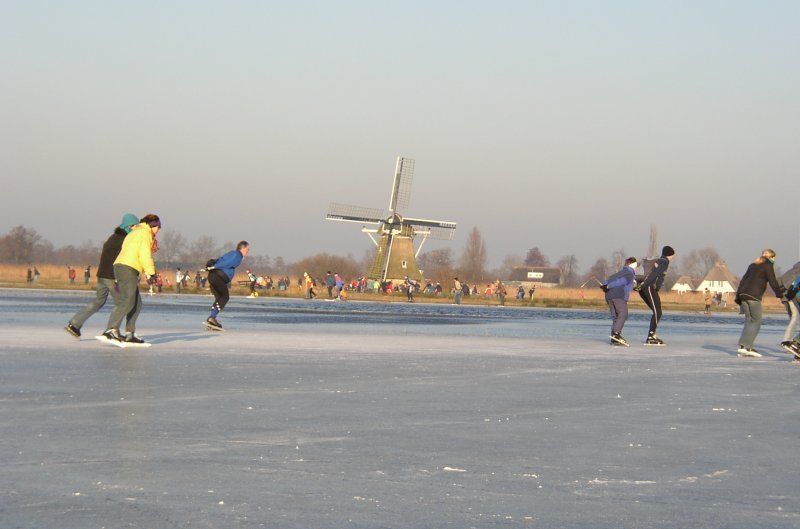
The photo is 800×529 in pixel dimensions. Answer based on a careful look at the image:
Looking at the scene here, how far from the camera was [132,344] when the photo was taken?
13.1 m

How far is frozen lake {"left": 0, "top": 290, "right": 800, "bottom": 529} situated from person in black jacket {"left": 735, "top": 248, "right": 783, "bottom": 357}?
2674 mm

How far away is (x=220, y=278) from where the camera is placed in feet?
57.1

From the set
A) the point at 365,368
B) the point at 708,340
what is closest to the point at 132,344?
the point at 365,368

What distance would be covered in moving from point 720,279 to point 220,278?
552 ft

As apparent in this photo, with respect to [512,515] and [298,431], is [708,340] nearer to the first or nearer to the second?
[298,431]

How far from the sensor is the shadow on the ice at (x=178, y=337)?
1467 centimetres

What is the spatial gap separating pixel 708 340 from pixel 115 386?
13747 mm

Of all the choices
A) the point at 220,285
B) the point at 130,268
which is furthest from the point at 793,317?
the point at 130,268

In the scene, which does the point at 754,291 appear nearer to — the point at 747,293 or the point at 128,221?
the point at 747,293

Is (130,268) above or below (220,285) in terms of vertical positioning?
above

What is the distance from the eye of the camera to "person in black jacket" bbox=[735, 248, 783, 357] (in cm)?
1470

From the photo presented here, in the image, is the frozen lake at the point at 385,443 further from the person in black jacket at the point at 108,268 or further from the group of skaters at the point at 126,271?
the person in black jacket at the point at 108,268

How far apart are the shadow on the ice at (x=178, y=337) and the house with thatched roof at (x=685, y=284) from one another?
580 feet

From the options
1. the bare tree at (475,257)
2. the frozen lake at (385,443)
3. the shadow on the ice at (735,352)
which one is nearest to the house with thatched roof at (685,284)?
the bare tree at (475,257)
